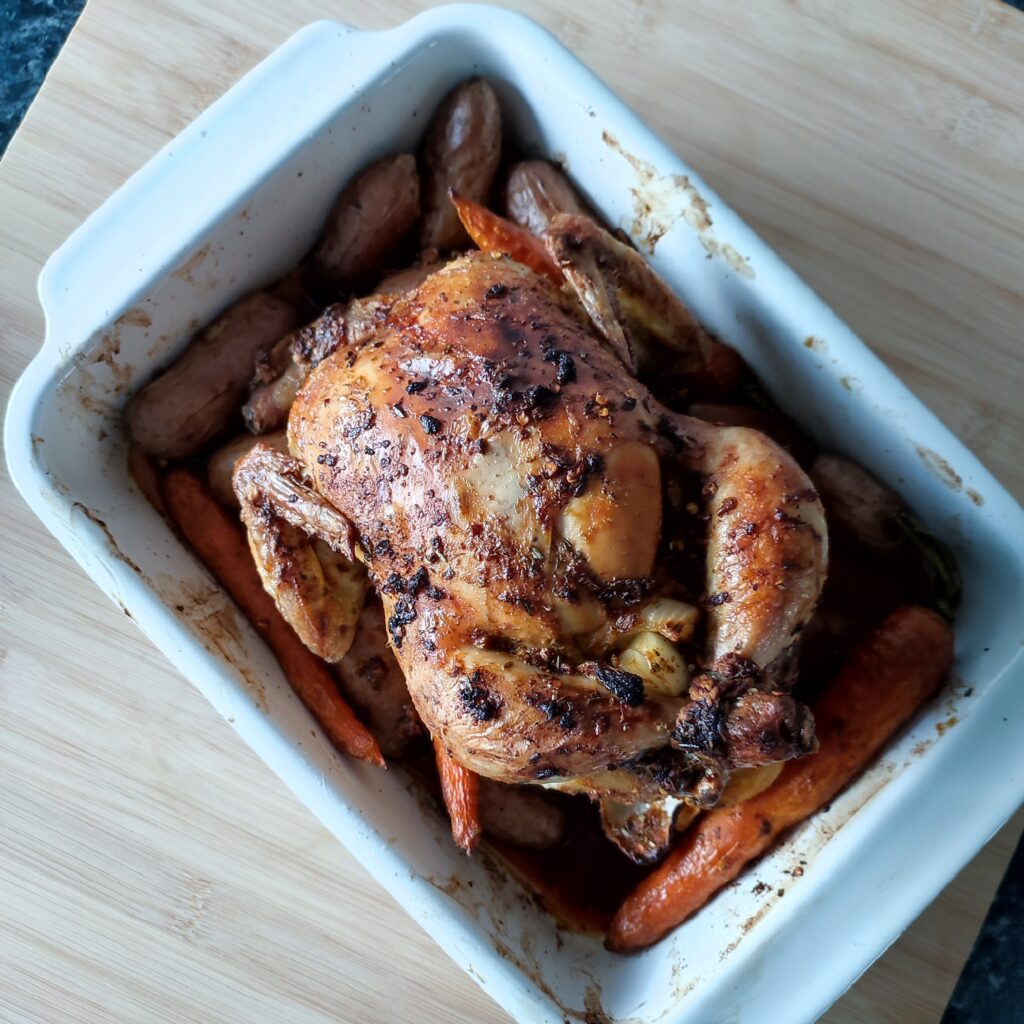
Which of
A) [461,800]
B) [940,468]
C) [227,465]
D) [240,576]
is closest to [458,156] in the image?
[227,465]

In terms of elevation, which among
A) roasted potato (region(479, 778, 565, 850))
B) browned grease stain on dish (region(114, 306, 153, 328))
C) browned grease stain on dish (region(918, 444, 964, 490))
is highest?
browned grease stain on dish (region(918, 444, 964, 490))

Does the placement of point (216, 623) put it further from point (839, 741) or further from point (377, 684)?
point (839, 741)

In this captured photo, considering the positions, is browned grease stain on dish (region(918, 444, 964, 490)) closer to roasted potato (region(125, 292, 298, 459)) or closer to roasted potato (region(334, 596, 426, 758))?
roasted potato (region(334, 596, 426, 758))

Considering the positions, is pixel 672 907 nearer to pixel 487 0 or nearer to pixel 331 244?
pixel 331 244

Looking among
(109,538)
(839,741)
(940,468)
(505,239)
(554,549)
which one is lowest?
(109,538)

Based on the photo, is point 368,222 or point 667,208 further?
point 368,222

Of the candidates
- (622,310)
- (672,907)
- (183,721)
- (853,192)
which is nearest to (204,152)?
(622,310)

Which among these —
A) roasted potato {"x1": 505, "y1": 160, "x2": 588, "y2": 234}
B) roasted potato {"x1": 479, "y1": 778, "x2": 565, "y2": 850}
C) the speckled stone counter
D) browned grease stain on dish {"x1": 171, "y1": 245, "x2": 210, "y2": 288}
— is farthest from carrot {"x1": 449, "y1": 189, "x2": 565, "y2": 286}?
the speckled stone counter

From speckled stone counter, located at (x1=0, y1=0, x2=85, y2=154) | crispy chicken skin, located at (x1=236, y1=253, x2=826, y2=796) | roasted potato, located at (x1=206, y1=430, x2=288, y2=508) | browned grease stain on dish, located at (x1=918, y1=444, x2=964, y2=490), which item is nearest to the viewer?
crispy chicken skin, located at (x1=236, y1=253, x2=826, y2=796)
